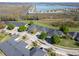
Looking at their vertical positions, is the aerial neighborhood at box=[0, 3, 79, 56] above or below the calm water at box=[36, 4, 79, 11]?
below

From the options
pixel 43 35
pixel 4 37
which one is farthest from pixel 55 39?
pixel 4 37

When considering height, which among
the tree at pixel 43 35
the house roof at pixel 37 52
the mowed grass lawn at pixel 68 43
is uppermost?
the tree at pixel 43 35

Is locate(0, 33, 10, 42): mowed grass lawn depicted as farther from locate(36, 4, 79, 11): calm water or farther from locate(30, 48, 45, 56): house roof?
locate(36, 4, 79, 11): calm water

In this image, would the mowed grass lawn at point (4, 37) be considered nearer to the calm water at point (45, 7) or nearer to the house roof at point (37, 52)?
the house roof at point (37, 52)

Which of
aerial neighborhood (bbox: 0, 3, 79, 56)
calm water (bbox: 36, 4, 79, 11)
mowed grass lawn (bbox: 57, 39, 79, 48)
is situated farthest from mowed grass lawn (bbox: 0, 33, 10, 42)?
mowed grass lawn (bbox: 57, 39, 79, 48)

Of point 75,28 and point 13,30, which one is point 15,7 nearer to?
point 13,30

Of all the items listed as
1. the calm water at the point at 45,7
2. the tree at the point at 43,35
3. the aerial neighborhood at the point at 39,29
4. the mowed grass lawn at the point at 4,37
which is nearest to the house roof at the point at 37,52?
the aerial neighborhood at the point at 39,29

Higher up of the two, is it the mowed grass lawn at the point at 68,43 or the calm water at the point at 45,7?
the calm water at the point at 45,7

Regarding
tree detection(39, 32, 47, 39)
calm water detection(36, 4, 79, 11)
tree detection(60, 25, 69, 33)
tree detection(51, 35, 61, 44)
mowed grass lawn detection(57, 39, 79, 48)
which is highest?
calm water detection(36, 4, 79, 11)

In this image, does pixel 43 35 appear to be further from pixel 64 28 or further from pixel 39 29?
pixel 64 28
